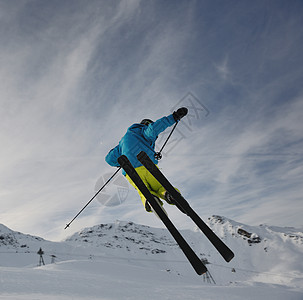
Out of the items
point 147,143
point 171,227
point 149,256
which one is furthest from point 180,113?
point 149,256

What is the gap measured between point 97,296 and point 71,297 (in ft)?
1.87

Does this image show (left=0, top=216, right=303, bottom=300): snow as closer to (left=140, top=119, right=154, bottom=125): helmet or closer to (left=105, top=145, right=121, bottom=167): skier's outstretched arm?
(left=105, top=145, right=121, bottom=167): skier's outstretched arm

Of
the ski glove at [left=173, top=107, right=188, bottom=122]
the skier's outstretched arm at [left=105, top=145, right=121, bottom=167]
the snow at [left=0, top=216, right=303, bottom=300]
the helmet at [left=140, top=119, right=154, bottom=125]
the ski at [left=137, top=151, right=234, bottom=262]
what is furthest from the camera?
the skier's outstretched arm at [left=105, top=145, right=121, bottom=167]

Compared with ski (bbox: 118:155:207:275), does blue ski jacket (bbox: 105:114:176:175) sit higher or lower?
higher

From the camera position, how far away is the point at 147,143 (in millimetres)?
4293

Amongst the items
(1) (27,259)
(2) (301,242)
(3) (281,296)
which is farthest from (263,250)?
(3) (281,296)

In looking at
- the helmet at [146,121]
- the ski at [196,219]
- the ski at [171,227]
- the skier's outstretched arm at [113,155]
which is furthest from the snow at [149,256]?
the helmet at [146,121]

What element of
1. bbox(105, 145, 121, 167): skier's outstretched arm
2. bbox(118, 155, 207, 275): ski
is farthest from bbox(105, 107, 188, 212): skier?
bbox(105, 145, 121, 167): skier's outstretched arm

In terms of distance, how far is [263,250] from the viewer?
134 m

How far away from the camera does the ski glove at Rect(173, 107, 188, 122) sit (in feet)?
12.2

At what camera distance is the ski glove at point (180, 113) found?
3.72 meters

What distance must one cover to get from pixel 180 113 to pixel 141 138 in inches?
38.6

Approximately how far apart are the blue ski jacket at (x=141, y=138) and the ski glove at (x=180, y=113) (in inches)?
2.6

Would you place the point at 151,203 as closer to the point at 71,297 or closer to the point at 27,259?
the point at 71,297
